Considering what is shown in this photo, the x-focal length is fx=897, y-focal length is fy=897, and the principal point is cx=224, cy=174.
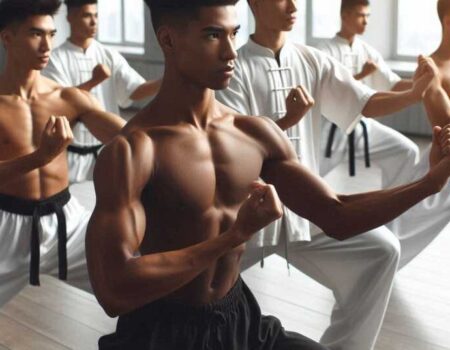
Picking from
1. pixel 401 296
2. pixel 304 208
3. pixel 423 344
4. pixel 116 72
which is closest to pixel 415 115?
pixel 116 72

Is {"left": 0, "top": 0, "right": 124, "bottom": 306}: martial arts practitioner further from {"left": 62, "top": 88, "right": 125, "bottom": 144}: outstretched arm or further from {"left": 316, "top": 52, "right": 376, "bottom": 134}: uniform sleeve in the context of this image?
{"left": 316, "top": 52, "right": 376, "bottom": 134}: uniform sleeve

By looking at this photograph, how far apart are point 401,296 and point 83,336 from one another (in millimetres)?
1202

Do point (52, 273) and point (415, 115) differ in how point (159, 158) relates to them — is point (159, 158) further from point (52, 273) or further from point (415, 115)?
point (415, 115)

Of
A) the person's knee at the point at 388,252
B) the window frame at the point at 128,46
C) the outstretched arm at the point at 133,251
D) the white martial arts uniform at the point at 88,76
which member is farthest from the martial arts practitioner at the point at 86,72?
the window frame at the point at 128,46

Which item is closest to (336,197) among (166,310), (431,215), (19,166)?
(166,310)

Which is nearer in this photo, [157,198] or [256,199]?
[256,199]

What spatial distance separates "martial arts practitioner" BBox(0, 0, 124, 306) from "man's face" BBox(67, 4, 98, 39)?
6.22 ft

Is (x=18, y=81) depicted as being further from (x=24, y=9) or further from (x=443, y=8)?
(x=443, y=8)

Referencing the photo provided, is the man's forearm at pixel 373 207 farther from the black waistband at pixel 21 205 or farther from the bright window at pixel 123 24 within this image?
the bright window at pixel 123 24

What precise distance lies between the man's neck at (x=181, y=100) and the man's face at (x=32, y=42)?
129 centimetres

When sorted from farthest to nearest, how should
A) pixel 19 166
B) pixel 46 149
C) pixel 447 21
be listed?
pixel 447 21 < pixel 19 166 < pixel 46 149

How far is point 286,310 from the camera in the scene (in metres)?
3.22

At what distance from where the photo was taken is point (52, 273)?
2.89 m

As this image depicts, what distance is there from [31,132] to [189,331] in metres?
1.40
